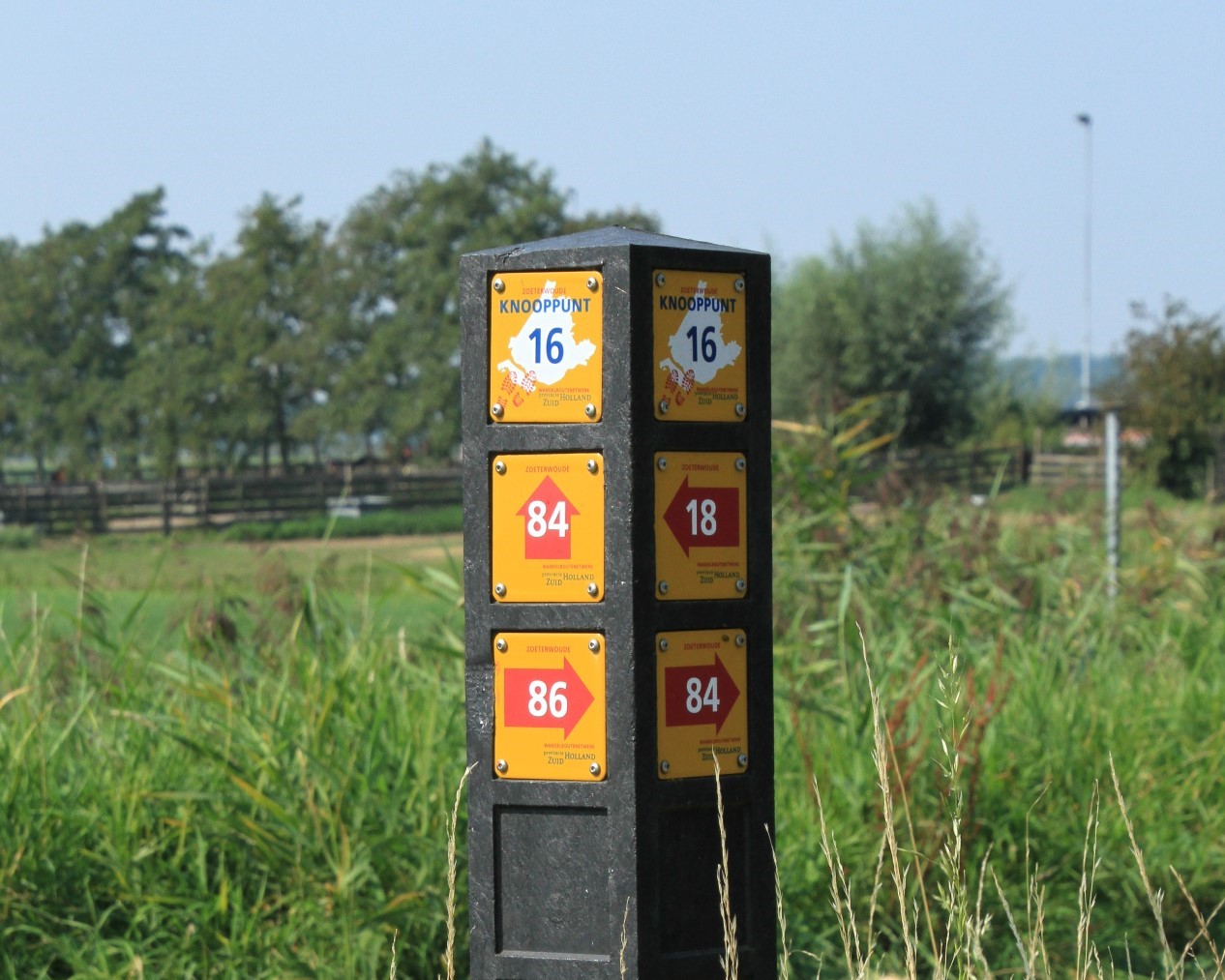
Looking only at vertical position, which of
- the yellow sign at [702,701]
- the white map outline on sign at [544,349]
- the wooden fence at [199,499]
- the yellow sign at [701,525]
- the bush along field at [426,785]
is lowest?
the wooden fence at [199,499]

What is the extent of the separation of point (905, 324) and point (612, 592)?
45222mm

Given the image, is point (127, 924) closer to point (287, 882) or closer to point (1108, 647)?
point (287, 882)

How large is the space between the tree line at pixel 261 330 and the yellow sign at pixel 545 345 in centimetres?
4145

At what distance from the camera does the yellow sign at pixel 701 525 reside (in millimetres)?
2670

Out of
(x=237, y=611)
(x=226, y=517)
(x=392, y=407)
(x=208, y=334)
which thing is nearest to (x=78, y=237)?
(x=208, y=334)

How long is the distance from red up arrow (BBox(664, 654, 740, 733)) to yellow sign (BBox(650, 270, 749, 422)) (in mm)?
482

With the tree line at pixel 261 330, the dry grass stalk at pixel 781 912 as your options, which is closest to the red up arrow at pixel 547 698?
the dry grass stalk at pixel 781 912

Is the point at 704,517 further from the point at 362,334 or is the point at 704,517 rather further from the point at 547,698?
the point at 362,334

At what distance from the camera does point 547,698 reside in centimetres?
269

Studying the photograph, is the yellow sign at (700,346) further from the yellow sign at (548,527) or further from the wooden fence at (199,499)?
the wooden fence at (199,499)

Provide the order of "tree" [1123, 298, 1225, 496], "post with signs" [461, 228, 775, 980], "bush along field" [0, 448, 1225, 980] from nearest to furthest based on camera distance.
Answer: "post with signs" [461, 228, 775, 980] < "bush along field" [0, 448, 1225, 980] < "tree" [1123, 298, 1225, 496]

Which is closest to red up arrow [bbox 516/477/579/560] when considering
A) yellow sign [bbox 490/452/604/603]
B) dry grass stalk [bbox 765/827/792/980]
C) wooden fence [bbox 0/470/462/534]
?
yellow sign [bbox 490/452/604/603]

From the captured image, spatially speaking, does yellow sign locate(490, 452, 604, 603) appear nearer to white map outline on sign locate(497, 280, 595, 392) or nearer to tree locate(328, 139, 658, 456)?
white map outline on sign locate(497, 280, 595, 392)

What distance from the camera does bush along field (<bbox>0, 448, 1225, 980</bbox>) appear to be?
3725 mm
